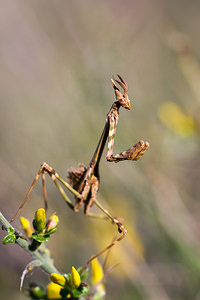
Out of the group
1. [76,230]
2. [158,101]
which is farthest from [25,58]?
[76,230]

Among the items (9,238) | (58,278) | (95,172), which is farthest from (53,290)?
(95,172)

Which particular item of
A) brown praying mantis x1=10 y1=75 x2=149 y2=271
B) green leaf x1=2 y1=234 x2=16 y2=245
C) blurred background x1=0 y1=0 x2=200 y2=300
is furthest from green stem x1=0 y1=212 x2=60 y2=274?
blurred background x1=0 y1=0 x2=200 y2=300

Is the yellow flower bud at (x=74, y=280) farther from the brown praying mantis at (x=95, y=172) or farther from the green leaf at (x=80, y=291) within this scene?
the brown praying mantis at (x=95, y=172)

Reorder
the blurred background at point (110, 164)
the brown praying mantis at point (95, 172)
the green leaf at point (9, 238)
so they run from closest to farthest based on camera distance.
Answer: the green leaf at point (9, 238)
the brown praying mantis at point (95, 172)
the blurred background at point (110, 164)

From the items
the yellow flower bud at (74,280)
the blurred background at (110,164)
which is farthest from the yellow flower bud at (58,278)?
the blurred background at (110,164)

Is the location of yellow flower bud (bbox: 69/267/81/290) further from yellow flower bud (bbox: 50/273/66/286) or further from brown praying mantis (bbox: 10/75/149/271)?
brown praying mantis (bbox: 10/75/149/271)

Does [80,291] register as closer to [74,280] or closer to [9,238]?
[74,280]

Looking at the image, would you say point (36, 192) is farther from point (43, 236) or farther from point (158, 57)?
point (158, 57)

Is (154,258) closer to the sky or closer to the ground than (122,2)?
closer to the ground
